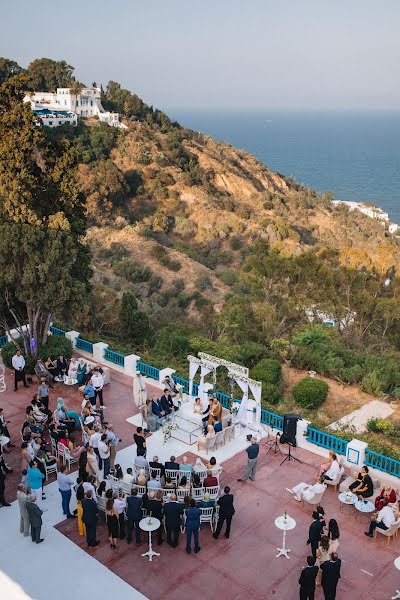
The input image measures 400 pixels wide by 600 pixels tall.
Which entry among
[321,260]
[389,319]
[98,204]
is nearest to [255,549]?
[389,319]

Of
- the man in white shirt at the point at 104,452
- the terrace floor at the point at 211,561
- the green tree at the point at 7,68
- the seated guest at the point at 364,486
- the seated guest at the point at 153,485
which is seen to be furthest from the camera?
the green tree at the point at 7,68

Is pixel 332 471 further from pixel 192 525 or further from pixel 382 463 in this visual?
pixel 192 525

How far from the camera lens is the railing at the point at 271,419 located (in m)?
14.1

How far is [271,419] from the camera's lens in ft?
46.6

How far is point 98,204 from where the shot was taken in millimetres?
56344

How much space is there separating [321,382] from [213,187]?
52749 mm

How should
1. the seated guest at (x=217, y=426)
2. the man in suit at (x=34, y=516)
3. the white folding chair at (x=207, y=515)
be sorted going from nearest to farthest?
the man in suit at (x=34, y=516)
the white folding chair at (x=207, y=515)
the seated guest at (x=217, y=426)

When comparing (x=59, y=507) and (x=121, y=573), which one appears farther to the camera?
(x=59, y=507)

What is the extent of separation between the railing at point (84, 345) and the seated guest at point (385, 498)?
10432 mm

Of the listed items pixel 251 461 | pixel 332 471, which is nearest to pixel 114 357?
pixel 251 461

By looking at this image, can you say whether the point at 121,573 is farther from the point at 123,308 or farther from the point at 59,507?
the point at 123,308

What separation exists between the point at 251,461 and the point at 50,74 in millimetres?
83321

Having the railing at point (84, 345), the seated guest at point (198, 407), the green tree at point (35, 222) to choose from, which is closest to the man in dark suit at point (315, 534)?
the seated guest at point (198, 407)

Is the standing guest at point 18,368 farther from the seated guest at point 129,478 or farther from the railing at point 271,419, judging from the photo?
the railing at point 271,419
